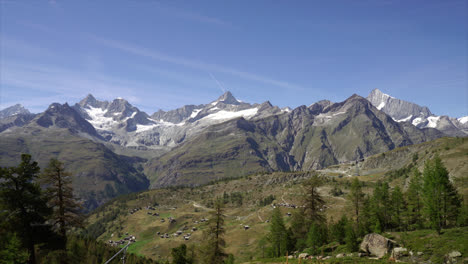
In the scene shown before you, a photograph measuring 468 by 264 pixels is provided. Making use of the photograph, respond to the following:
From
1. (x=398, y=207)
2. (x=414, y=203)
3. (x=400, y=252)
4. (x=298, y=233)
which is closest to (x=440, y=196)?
(x=400, y=252)

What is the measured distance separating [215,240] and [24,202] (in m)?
32.0

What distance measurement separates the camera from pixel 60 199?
3438 cm

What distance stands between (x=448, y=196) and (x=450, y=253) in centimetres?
1918

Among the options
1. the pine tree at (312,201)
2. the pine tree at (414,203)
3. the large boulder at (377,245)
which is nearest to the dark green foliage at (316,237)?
the pine tree at (312,201)

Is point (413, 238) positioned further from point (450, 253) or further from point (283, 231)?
point (283, 231)

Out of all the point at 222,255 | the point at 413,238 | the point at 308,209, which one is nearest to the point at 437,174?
the point at 413,238

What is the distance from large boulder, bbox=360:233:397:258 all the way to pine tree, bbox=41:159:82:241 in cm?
4521

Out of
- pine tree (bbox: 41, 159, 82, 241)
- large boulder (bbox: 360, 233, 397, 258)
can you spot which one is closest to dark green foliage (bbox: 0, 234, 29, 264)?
pine tree (bbox: 41, 159, 82, 241)

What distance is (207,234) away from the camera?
1976 inches

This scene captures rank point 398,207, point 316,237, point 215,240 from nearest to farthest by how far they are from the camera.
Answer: point 215,240, point 316,237, point 398,207

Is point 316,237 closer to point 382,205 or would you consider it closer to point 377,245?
point 377,245

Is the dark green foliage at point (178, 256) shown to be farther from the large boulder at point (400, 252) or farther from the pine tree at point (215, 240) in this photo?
the large boulder at point (400, 252)

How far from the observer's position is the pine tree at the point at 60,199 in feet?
111

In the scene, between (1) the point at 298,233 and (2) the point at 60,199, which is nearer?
(2) the point at 60,199
